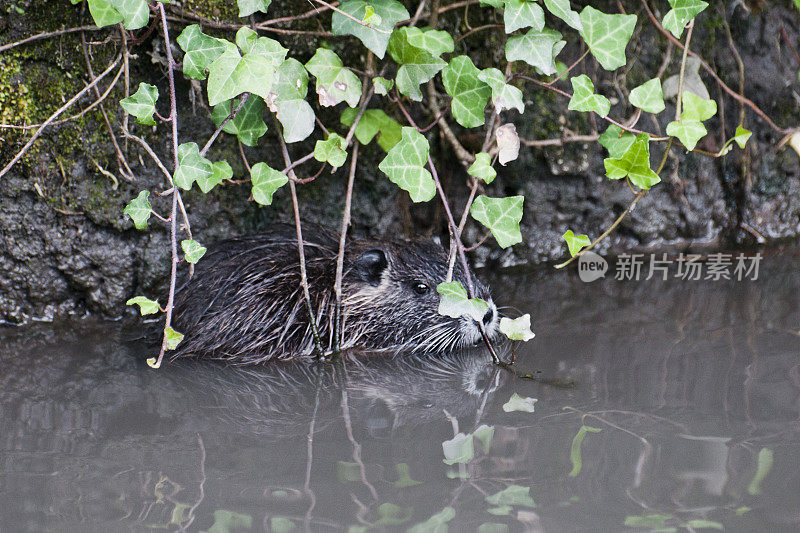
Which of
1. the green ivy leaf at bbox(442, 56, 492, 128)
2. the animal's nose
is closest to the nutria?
the animal's nose

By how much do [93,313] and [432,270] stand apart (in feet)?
5.69

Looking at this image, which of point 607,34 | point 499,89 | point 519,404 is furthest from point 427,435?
point 607,34

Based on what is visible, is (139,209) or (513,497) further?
(139,209)

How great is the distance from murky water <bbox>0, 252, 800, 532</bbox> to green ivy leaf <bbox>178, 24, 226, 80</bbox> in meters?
1.23

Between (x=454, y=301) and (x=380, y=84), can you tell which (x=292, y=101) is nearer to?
(x=380, y=84)

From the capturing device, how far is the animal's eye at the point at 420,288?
367 centimetres

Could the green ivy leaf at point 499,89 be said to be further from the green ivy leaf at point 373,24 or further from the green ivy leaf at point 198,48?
the green ivy leaf at point 198,48

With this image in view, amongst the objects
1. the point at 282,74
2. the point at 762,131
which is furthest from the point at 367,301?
the point at 762,131

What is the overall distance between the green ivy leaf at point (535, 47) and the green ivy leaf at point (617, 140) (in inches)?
15.7

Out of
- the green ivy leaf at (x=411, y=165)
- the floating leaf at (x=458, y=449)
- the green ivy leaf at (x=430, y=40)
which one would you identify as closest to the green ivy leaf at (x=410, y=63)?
the green ivy leaf at (x=430, y=40)

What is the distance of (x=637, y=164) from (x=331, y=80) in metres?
1.32

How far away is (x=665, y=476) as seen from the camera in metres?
2.13

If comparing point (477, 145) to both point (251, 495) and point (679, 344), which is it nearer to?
point (679, 344)

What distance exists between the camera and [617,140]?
3336mm
